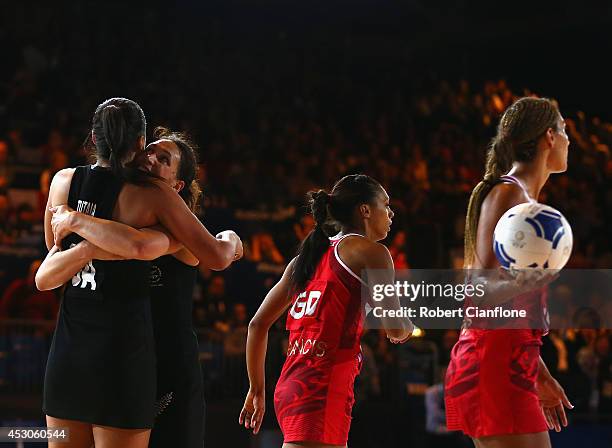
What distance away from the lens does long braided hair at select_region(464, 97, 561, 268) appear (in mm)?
3215

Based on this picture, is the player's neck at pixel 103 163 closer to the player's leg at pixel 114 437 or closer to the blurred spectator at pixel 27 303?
the player's leg at pixel 114 437

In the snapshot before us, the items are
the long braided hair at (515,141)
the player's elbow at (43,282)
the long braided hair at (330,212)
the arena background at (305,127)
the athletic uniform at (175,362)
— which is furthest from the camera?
the arena background at (305,127)

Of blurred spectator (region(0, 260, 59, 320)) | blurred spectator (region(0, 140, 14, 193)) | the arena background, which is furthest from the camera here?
blurred spectator (region(0, 140, 14, 193))

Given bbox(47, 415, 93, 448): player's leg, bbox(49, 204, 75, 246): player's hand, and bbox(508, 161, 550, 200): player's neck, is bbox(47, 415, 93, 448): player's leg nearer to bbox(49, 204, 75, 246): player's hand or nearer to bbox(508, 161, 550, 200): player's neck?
bbox(49, 204, 75, 246): player's hand

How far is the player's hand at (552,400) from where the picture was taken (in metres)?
3.39

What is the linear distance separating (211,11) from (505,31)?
5.73 metres

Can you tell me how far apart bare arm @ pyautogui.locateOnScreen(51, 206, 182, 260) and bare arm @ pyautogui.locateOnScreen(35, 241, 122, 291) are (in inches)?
1.4

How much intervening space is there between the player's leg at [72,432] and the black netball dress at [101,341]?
0.08 ft

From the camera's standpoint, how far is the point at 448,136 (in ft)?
43.2

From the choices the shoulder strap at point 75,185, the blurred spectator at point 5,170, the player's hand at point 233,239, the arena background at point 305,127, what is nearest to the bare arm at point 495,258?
the player's hand at point 233,239

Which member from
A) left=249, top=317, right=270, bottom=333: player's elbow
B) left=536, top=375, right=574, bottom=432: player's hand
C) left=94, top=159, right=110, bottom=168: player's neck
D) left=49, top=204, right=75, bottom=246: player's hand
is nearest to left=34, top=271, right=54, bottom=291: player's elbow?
left=49, top=204, right=75, bottom=246: player's hand

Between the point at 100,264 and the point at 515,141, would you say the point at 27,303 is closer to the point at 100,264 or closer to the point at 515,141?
the point at 100,264

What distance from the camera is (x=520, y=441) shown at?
10.1 feet

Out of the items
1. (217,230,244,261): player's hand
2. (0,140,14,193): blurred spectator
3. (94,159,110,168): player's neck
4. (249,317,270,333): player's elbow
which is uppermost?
(0,140,14,193): blurred spectator
